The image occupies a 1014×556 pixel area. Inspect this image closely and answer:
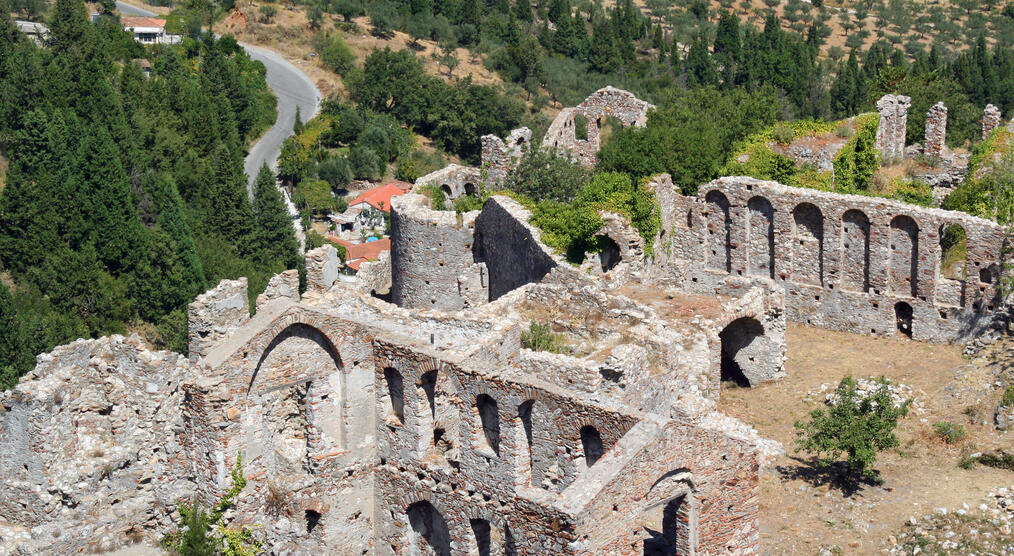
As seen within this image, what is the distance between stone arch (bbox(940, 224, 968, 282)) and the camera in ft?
138

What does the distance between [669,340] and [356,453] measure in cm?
730

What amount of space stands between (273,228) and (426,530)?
47.1 meters

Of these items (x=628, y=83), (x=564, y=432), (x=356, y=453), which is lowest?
(x=628, y=83)

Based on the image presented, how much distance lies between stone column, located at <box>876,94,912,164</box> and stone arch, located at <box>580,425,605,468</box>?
25.3m

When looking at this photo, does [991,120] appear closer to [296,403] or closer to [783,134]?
[783,134]

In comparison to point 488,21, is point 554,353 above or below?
above

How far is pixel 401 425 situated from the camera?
33.2 meters

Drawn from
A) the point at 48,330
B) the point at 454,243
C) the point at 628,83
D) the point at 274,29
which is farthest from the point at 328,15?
the point at 454,243

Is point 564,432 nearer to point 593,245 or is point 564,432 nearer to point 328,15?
point 593,245

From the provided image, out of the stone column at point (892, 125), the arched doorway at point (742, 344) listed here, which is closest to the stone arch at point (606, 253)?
the arched doorway at point (742, 344)

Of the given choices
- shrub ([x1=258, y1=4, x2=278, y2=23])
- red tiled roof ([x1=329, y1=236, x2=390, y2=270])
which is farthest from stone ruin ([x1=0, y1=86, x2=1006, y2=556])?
shrub ([x1=258, y1=4, x2=278, y2=23])

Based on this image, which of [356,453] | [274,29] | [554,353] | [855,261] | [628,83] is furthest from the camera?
[274,29]

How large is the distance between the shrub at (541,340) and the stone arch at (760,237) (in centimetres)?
1255

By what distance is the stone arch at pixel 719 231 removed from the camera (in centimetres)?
4506
